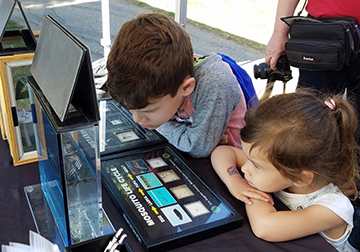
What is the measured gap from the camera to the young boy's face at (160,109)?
1050 mm

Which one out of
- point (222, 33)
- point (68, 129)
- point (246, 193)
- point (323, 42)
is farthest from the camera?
point (222, 33)

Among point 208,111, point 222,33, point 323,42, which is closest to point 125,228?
point 208,111

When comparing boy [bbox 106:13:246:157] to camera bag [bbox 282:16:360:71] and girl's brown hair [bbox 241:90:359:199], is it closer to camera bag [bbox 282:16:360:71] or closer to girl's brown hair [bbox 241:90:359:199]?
girl's brown hair [bbox 241:90:359:199]

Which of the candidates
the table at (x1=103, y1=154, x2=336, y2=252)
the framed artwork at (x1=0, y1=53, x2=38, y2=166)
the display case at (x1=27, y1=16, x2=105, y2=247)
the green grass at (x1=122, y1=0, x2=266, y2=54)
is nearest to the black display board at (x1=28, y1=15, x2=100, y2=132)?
the display case at (x1=27, y1=16, x2=105, y2=247)

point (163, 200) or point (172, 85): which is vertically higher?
point (172, 85)

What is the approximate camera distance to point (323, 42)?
1382mm

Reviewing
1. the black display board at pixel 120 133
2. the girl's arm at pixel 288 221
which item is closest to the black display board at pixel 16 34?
the black display board at pixel 120 133

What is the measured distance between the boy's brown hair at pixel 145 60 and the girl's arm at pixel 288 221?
0.40 m

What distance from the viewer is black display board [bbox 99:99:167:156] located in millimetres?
1055

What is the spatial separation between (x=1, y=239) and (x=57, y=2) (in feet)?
17.4

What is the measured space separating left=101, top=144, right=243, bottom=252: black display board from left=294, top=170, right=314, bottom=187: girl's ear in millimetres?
176

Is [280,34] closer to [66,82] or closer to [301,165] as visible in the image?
[301,165]

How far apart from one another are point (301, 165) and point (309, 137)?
0.07m

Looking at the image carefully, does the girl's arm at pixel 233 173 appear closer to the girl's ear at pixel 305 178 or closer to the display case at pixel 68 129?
the girl's ear at pixel 305 178
